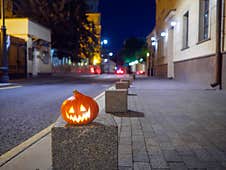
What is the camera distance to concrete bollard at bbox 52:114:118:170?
113 inches

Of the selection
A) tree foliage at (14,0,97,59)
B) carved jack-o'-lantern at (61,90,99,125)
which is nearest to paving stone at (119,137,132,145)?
carved jack-o'-lantern at (61,90,99,125)

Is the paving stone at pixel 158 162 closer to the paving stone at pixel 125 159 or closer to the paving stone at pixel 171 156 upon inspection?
the paving stone at pixel 171 156

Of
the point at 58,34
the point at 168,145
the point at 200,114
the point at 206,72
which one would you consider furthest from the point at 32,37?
the point at 168,145

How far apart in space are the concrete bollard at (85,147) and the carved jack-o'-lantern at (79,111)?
8.6 inches

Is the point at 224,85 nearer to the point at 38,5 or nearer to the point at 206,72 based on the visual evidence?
the point at 206,72

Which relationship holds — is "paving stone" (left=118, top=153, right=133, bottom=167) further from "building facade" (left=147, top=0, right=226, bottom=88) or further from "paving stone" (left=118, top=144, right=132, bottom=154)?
"building facade" (left=147, top=0, right=226, bottom=88)

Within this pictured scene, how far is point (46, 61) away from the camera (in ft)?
119

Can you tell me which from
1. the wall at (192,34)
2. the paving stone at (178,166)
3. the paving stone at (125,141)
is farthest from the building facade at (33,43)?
the paving stone at (178,166)

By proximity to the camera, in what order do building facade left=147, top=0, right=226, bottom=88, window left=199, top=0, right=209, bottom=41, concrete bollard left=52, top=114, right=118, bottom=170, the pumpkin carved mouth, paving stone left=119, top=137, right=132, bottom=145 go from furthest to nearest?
window left=199, top=0, right=209, bottom=41 < building facade left=147, top=0, right=226, bottom=88 < paving stone left=119, top=137, right=132, bottom=145 < the pumpkin carved mouth < concrete bollard left=52, top=114, right=118, bottom=170

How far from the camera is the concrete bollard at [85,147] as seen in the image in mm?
2869

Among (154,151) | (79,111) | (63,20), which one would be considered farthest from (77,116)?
(63,20)

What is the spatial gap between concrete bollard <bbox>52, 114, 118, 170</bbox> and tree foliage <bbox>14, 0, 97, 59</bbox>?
1287 inches

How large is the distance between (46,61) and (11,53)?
1071cm

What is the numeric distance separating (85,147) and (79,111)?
1.48 ft
